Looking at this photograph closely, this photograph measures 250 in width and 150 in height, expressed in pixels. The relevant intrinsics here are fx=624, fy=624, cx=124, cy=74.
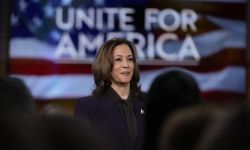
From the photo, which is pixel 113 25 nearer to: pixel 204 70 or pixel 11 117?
pixel 204 70

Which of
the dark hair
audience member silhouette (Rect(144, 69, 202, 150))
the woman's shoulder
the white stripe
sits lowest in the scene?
the white stripe

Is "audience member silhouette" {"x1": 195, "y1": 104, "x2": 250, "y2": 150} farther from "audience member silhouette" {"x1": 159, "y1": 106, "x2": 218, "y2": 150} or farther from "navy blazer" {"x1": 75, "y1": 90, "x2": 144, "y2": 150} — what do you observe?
"navy blazer" {"x1": 75, "y1": 90, "x2": 144, "y2": 150}

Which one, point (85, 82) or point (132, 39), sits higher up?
point (132, 39)

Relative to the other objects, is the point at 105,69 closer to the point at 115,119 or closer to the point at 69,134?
the point at 115,119

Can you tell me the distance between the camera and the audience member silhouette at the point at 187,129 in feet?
2.67

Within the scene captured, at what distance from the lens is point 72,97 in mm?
3936

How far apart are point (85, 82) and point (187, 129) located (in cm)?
313

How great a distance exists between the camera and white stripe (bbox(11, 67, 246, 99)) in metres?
3.87

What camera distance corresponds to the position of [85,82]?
394 cm

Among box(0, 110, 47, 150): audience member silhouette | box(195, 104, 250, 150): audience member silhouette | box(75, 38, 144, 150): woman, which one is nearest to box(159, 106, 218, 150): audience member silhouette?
box(195, 104, 250, 150): audience member silhouette

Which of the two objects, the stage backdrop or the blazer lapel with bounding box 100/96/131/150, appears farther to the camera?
the stage backdrop

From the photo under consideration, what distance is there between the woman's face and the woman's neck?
0.02 m

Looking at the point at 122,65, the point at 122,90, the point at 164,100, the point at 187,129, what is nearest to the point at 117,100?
the point at 122,90

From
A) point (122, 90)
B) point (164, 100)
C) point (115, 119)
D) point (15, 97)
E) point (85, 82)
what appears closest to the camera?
point (15, 97)
